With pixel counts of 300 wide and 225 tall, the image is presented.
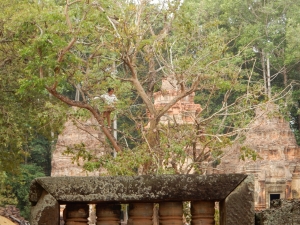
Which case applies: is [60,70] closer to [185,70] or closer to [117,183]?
[185,70]

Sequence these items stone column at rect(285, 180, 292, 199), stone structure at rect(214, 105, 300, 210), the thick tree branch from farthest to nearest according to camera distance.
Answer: stone column at rect(285, 180, 292, 199) → stone structure at rect(214, 105, 300, 210) → the thick tree branch

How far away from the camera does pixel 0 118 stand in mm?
13406

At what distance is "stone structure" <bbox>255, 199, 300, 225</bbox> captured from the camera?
295cm

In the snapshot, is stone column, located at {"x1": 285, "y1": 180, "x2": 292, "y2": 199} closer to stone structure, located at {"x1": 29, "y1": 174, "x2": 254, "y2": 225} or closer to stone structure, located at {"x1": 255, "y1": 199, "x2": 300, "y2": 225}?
stone structure, located at {"x1": 255, "y1": 199, "x2": 300, "y2": 225}

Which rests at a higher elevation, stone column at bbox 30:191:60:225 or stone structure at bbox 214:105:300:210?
stone structure at bbox 214:105:300:210

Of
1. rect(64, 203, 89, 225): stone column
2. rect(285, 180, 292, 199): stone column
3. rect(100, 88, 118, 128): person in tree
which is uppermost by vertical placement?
rect(100, 88, 118, 128): person in tree

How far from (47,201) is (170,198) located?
60 cm

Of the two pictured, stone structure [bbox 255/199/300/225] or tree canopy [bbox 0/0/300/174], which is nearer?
stone structure [bbox 255/199/300/225]

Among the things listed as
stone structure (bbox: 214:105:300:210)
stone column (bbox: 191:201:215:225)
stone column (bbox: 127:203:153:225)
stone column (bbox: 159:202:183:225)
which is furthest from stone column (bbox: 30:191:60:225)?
stone structure (bbox: 214:105:300:210)

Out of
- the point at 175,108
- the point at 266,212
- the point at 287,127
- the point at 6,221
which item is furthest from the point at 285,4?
the point at 266,212

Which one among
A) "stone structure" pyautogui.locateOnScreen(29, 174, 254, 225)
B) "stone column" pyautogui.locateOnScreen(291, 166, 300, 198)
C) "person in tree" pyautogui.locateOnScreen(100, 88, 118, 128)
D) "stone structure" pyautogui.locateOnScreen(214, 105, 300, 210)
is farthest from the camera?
"stone column" pyautogui.locateOnScreen(291, 166, 300, 198)

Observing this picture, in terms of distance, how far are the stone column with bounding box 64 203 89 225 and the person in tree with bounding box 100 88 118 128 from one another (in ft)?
28.8

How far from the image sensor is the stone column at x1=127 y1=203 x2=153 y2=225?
2992 mm

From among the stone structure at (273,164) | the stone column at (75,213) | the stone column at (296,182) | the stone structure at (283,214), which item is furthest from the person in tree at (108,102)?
the stone column at (296,182)
